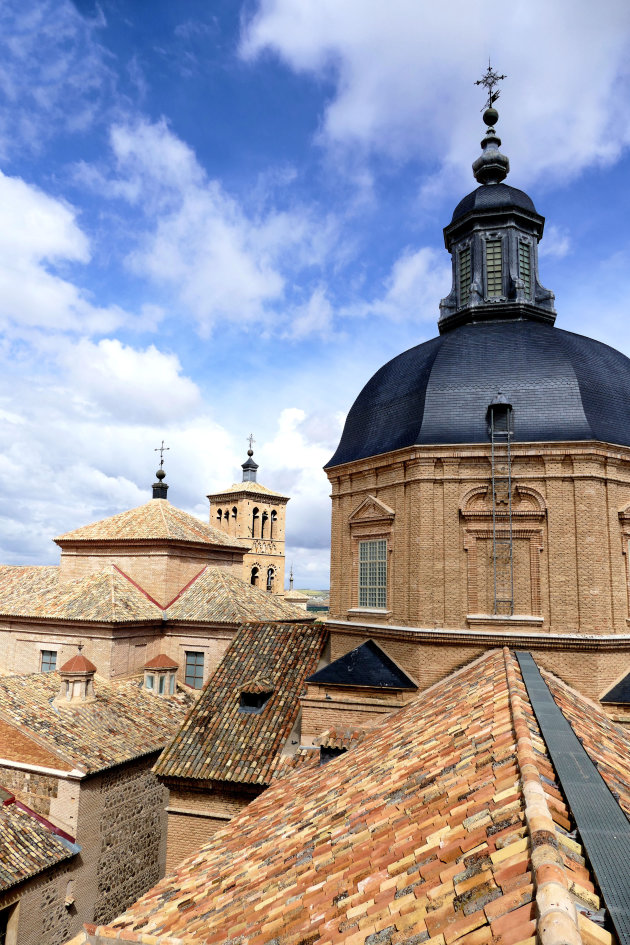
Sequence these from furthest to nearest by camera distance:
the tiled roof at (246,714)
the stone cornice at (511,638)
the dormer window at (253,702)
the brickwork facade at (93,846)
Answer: the dormer window at (253,702)
the brickwork facade at (93,846)
the tiled roof at (246,714)
the stone cornice at (511,638)

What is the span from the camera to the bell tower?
164ft

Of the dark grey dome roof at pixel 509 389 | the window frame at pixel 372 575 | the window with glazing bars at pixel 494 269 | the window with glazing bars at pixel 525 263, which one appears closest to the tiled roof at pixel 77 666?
the window frame at pixel 372 575

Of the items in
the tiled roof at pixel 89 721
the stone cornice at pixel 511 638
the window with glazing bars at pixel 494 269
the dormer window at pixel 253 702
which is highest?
the window with glazing bars at pixel 494 269

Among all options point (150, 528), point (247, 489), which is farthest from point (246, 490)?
point (150, 528)

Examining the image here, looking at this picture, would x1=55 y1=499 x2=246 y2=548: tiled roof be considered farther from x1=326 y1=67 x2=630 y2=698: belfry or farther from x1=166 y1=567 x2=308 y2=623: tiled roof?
x1=326 y1=67 x2=630 y2=698: belfry

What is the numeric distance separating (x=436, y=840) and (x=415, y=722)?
174 inches

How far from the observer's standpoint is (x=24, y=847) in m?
13.4

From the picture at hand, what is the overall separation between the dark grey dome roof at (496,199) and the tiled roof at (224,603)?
48.8 ft

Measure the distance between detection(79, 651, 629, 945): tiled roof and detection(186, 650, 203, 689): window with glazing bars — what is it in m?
14.0

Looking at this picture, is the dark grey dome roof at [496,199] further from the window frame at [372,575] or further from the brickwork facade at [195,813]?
the brickwork facade at [195,813]

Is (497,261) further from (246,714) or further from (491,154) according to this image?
(246,714)

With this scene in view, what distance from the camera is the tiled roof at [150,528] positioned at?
24.8m

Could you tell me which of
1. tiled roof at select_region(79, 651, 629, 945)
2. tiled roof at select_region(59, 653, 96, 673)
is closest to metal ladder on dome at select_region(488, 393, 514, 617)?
tiled roof at select_region(79, 651, 629, 945)

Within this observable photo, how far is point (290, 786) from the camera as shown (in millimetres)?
10180
